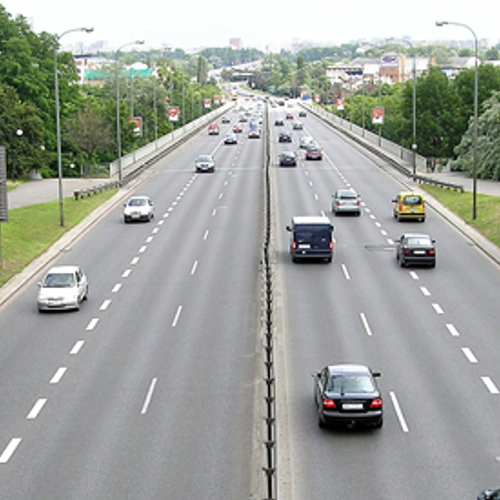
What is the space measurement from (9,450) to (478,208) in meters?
42.2

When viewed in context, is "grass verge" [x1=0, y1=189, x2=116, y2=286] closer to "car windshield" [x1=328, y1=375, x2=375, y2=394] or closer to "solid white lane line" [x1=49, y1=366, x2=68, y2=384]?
"solid white lane line" [x1=49, y1=366, x2=68, y2=384]

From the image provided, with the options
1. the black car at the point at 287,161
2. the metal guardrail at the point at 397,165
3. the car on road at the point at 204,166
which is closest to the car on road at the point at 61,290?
the metal guardrail at the point at 397,165

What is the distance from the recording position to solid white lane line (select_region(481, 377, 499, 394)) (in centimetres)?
2761

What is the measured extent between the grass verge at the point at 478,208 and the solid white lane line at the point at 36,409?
2972 centimetres

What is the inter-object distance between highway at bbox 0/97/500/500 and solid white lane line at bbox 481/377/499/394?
Answer: 0.27ft

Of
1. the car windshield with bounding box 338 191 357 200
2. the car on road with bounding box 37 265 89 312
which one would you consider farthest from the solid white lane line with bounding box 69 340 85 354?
the car windshield with bounding box 338 191 357 200

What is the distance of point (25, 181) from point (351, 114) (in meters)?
103

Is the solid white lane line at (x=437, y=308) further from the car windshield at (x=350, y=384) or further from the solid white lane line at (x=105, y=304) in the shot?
the car windshield at (x=350, y=384)

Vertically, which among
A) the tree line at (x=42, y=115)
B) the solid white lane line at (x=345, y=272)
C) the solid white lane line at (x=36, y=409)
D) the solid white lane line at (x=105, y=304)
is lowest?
the solid white lane line at (x=36, y=409)

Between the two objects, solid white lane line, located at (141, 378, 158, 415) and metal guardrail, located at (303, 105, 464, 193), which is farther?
metal guardrail, located at (303, 105, 464, 193)

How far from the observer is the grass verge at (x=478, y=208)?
54.2m

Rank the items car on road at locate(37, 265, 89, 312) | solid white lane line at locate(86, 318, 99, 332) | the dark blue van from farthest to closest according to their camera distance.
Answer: the dark blue van
car on road at locate(37, 265, 89, 312)
solid white lane line at locate(86, 318, 99, 332)

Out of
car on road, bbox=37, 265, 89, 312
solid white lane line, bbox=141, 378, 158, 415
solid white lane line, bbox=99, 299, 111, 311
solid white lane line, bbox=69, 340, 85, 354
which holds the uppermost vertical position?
car on road, bbox=37, 265, 89, 312

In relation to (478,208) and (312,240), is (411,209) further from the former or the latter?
(312,240)
